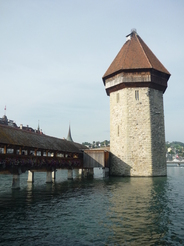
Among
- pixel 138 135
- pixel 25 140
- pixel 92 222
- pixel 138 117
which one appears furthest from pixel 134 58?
pixel 92 222

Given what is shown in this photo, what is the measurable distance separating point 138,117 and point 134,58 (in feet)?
23.7

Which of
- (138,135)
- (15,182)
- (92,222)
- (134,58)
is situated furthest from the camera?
(134,58)

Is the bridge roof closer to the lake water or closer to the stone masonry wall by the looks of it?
the lake water

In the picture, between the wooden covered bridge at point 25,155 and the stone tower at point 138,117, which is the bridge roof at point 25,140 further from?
the stone tower at point 138,117

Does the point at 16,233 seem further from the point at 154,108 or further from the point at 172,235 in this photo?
the point at 154,108

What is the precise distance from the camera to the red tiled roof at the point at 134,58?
24547mm

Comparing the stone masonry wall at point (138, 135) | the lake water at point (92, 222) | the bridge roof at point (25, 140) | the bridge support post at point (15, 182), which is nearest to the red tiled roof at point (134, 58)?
the stone masonry wall at point (138, 135)

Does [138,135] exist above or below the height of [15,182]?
above

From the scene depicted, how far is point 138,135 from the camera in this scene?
23.5 m

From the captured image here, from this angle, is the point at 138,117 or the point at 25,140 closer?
the point at 25,140

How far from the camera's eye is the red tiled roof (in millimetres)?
24547

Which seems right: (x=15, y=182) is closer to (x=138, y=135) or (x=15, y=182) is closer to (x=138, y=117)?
(x=138, y=135)

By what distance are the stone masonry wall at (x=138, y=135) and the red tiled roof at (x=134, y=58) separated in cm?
260

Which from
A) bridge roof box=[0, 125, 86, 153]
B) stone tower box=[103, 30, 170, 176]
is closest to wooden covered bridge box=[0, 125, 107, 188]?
bridge roof box=[0, 125, 86, 153]
